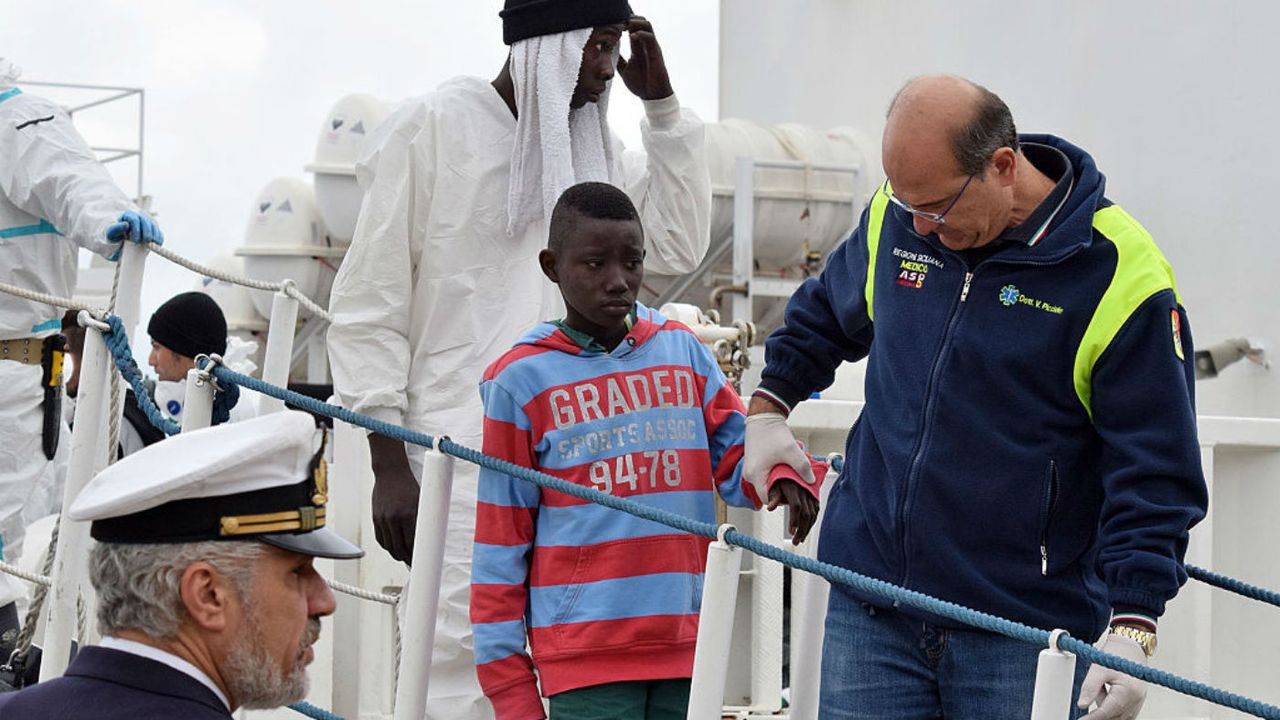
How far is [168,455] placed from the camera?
190 cm

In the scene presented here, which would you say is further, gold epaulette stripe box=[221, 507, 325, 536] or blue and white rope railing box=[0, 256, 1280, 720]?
blue and white rope railing box=[0, 256, 1280, 720]

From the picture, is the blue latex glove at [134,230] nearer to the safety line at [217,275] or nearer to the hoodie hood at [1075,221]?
the safety line at [217,275]

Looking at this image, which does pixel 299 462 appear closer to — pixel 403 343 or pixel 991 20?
pixel 403 343

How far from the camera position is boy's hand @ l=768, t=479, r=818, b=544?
2.84m

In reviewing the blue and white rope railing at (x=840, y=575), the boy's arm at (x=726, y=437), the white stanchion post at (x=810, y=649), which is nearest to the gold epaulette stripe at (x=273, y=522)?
the blue and white rope railing at (x=840, y=575)

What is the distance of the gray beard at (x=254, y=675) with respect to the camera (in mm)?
1815

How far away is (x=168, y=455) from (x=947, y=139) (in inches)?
50.6

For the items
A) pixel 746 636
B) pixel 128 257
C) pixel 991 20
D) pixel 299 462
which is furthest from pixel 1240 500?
pixel 991 20

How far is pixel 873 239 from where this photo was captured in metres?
2.82

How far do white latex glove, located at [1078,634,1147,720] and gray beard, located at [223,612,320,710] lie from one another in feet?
3.77

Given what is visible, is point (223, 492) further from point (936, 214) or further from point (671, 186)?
point (671, 186)

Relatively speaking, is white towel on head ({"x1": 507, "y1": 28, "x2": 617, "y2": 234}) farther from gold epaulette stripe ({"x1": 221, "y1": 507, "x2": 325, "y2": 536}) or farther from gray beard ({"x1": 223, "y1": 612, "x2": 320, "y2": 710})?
gray beard ({"x1": 223, "y1": 612, "x2": 320, "y2": 710})

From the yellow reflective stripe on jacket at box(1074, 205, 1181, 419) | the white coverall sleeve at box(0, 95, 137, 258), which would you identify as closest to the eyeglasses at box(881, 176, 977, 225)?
the yellow reflective stripe on jacket at box(1074, 205, 1181, 419)

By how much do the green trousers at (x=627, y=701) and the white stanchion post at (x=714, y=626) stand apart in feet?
0.75
